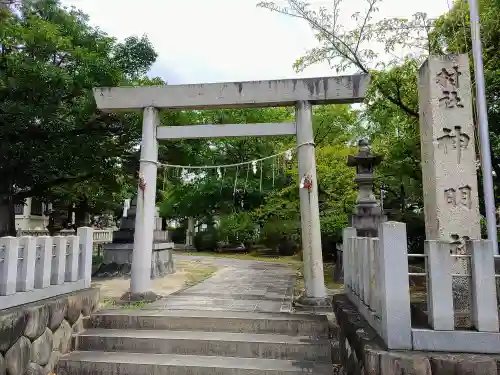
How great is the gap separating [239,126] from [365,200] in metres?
5.15

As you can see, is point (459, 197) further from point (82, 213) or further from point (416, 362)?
point (82, 213)

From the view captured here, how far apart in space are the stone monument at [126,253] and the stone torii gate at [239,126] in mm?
3917

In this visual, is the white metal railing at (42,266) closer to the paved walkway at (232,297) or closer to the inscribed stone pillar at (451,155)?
the paved walkway at (232,297)

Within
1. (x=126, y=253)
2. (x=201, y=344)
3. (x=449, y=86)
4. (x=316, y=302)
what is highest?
(x=449, y=86)

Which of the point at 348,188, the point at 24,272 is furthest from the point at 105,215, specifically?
the point at 24,272

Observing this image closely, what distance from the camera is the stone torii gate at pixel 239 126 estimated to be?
24.0 ft

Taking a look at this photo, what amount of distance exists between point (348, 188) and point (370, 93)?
5.30m

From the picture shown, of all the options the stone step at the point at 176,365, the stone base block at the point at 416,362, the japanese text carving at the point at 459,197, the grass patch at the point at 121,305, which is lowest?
the stone step at the point at 176,365

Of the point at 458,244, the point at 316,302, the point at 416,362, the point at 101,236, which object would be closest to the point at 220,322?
the point at 316,302

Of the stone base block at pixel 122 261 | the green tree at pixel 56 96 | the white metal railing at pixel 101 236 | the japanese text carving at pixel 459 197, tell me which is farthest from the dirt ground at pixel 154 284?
the white metal railing at pixel 101 236

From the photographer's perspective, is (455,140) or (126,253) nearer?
(455,140)

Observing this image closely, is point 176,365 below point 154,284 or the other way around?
below

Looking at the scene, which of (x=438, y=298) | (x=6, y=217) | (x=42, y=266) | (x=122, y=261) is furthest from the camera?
(x=6, y=217)

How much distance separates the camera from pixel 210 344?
537 centimetres
